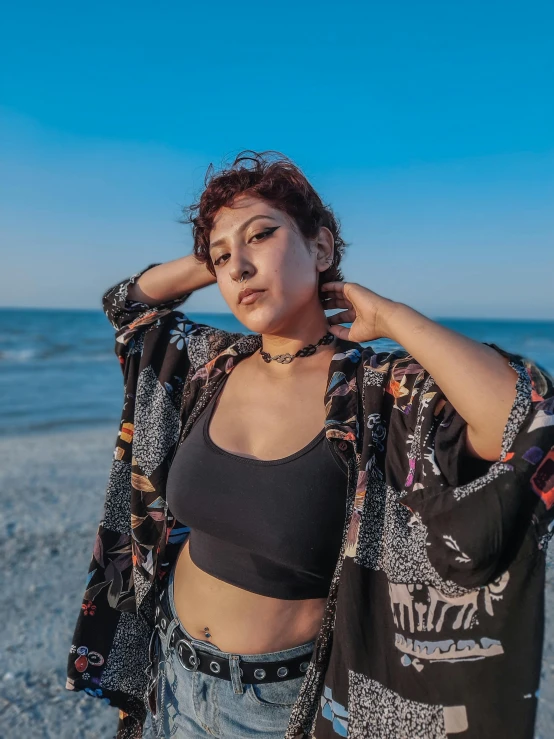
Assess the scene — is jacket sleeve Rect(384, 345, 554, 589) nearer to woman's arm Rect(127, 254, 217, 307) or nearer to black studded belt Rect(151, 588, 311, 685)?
black studded belt Rect(151, 588, 311, 685)

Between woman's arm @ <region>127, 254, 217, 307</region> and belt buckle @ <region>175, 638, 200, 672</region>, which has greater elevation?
woman's arm @ <region>127, 254, 217, 307</region>

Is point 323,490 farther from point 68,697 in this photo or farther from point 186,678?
point 68,697

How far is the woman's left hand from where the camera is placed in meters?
1.93

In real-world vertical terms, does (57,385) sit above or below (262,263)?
below

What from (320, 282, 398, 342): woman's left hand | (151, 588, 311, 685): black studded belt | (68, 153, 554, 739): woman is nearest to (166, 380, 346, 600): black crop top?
(68, 153, 554, 739): woman

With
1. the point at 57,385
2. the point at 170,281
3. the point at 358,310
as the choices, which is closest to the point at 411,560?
the point at 358,310

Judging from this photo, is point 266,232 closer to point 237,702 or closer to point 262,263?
point 262,263

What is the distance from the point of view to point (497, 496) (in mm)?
1427

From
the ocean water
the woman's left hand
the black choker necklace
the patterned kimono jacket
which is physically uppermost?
the woman's left hand

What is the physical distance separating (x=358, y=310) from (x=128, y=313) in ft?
3.81

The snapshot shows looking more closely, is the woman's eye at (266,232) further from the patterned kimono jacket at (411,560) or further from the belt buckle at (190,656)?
the belt buckle at (190,656)

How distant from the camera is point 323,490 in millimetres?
1963

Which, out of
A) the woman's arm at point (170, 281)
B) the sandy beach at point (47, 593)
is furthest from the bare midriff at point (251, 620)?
the woman's arm at point (170, 281)

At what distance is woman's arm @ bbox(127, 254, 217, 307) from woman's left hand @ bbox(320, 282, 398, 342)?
0.56 meters
